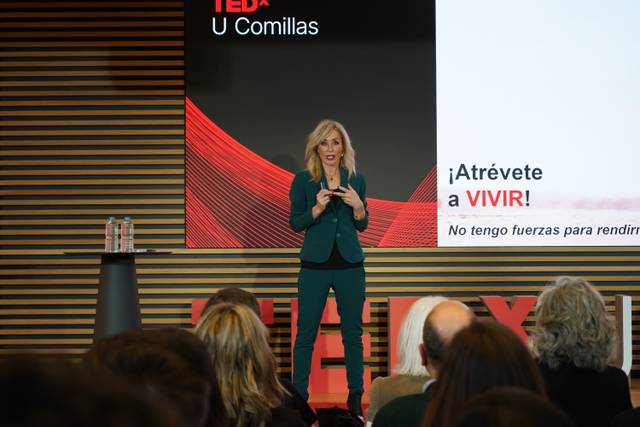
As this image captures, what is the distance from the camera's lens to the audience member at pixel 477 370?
1.40 metres

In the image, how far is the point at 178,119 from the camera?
6.46 m

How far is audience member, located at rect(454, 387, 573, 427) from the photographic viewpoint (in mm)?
713

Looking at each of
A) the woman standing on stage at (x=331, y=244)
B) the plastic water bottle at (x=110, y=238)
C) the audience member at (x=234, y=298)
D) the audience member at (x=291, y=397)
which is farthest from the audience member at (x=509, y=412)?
the plastic water bottle at (x=110, y=238)

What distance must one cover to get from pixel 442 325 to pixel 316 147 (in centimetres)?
315

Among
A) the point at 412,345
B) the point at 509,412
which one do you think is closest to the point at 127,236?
the point at 412,345

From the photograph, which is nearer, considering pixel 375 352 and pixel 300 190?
pixel 300 190

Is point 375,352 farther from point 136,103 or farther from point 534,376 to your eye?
point 534,376

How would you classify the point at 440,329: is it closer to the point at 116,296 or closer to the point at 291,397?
the point at 291,397

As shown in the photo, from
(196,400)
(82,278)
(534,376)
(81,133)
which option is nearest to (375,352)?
(82,278)

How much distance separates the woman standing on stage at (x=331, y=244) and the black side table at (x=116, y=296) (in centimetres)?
96

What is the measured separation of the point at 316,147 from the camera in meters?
5.34

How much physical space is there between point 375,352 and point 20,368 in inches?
241

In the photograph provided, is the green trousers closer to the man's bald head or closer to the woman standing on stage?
the woman standing on stage

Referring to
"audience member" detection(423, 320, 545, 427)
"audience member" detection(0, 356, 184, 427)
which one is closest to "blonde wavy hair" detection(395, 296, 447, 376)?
"audience member" detection(423, 320, 545, 427)
